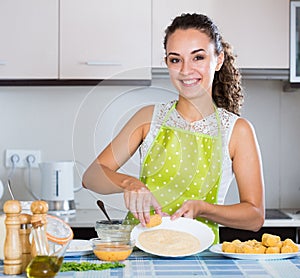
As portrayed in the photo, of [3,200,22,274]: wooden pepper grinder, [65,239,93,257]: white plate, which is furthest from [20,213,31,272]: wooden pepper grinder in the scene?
[65,239,93,257]: white plate

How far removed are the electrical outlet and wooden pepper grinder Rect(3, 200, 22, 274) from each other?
1.73 meters

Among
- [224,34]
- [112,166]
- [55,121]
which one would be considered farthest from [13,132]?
[112,166]

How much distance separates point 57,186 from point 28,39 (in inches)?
25.8

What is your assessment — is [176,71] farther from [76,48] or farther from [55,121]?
[55,121]

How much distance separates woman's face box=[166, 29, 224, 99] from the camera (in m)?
2.00

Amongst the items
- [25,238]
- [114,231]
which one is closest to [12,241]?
[25,238]

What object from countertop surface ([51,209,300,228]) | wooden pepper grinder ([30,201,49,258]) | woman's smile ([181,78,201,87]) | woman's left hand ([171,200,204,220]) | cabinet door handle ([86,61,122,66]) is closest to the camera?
wooden pepper grinder ([30,201,49,258])

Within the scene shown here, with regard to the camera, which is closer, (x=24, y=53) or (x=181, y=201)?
(x=181, y=201)

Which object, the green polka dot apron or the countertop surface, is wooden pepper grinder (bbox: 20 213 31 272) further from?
the countertop surface

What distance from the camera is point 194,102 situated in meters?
2.15

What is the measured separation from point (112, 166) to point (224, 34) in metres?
1.22

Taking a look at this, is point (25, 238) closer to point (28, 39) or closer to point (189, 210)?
point (189, 210)

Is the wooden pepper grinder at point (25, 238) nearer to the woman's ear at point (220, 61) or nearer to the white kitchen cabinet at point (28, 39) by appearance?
the woman's ear at point (220, 61)

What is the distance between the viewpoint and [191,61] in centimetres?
204
